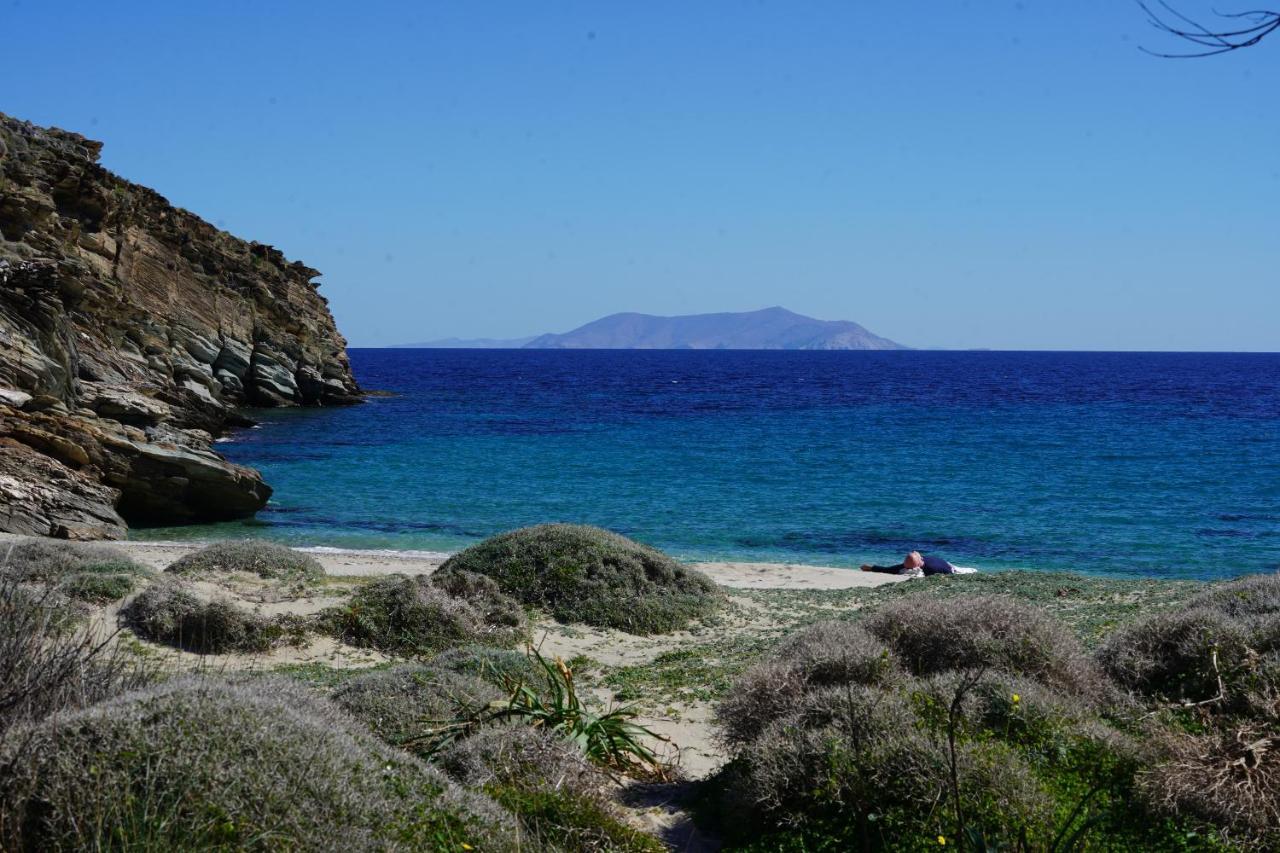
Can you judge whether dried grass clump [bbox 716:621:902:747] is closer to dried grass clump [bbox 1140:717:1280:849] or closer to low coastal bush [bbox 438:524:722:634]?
dried grass clump [bbox 1140:717:1280:849]

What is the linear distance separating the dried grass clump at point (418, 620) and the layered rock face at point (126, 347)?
413 inches

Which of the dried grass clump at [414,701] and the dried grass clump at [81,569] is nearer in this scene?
the dried grass clump at [414,701]

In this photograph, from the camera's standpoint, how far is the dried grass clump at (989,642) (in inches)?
329

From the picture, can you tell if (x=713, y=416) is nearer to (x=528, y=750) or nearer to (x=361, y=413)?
(x=361, y=413)

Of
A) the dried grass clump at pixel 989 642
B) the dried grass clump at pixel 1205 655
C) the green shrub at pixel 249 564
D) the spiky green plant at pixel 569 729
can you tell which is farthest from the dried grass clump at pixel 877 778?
the green shrub at pixel 249 564

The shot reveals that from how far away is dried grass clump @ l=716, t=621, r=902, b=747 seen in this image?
774 centimetres

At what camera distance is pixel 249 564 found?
52.0 feet

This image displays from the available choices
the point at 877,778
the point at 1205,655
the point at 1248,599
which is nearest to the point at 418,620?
the point at 877,778

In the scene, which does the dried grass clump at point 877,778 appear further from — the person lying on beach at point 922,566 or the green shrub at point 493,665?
the person lying on beach at point 922,566

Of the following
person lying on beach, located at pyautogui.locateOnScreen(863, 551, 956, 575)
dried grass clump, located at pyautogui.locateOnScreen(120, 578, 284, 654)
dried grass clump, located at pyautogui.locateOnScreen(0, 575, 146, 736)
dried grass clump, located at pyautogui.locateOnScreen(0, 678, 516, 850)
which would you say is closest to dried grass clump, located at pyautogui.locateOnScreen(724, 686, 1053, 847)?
dried grass clump, located at pyautogui.locateOnScreen(0, 678, 516, 850)

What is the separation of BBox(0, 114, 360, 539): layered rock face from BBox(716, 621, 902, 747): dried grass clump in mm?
17310

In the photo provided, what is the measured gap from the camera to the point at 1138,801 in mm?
6395

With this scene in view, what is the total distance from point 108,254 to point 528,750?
151 ft

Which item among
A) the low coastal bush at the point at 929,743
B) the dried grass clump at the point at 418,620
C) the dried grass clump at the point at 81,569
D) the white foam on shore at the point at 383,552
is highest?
the low coastal bush at the point at 929,743
